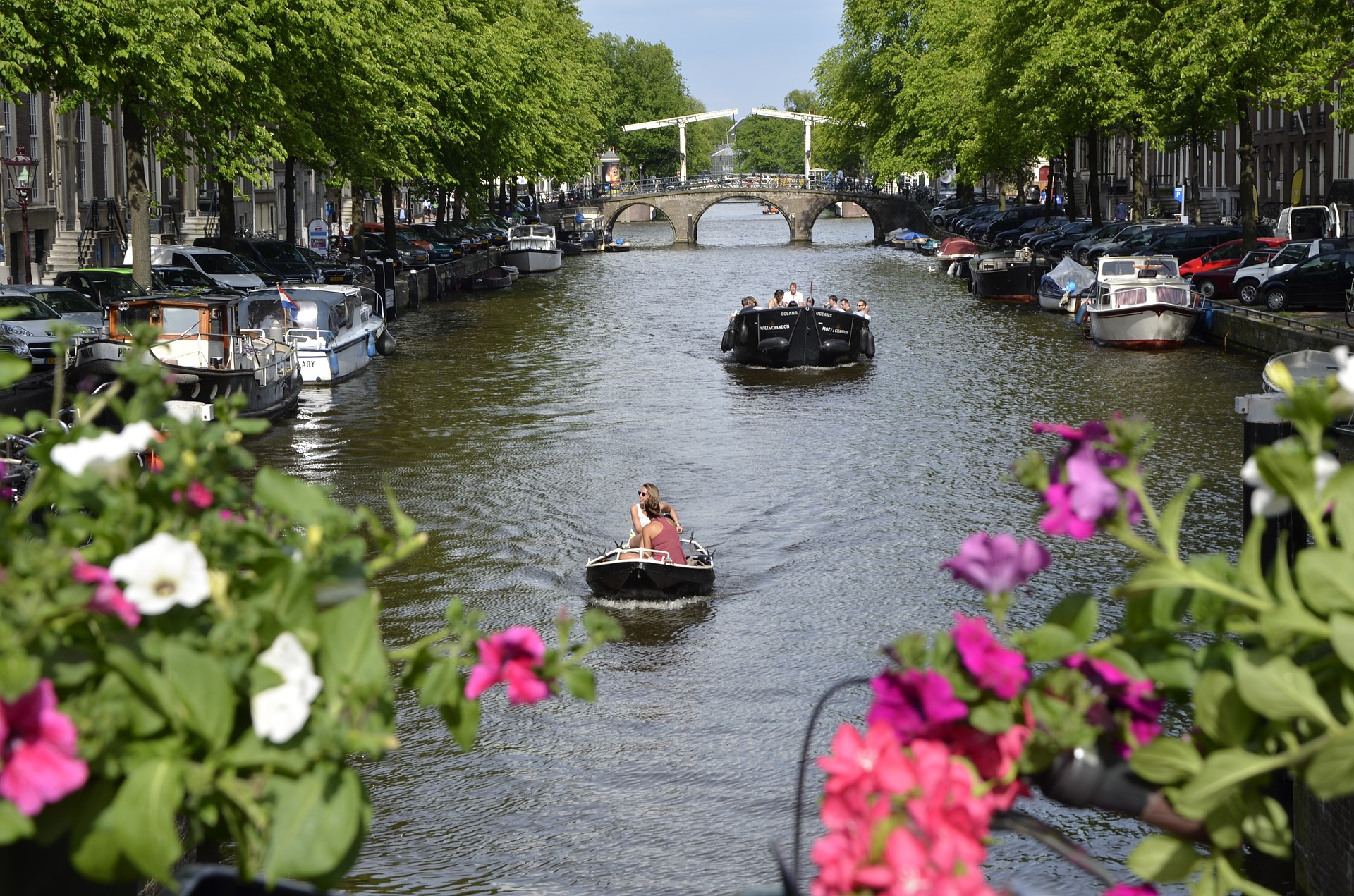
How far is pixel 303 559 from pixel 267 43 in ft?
92.5

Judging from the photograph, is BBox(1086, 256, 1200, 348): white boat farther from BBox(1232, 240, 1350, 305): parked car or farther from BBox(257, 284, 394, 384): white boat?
BBox(257, 284, 394, 384): white boat

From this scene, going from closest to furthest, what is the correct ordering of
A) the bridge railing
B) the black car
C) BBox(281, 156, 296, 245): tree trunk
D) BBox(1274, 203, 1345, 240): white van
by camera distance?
1. the black car
2. BBox(1274, 203, 1345, 240): white van
3. BBox(281, 156, 296, 245): tree trunk
4. the bridge railing

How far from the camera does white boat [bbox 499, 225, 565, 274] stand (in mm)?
67562

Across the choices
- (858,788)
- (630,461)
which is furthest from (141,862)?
(630,461)

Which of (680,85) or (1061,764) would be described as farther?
(680,85)

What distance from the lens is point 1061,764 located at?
10.6 ft

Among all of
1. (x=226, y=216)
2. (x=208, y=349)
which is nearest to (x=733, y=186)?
(x=226, y=216)

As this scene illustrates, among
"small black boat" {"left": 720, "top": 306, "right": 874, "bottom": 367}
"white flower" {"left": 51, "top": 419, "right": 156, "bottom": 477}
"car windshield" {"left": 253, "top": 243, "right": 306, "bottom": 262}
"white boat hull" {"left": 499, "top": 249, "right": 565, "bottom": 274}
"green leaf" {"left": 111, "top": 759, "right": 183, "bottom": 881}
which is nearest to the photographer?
"green leaf" {"left": 111, "top": 759, "right": 183, "bottom": 881}

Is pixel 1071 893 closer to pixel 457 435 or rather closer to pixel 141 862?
pixel 141 862

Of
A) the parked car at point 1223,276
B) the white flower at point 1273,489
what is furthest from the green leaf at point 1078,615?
the parked car at point 1223,276

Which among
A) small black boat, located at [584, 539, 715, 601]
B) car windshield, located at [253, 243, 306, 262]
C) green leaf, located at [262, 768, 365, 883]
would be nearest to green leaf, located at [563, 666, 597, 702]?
green leaf, located at [262, 768, 365, 883]

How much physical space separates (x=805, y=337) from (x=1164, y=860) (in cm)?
3306

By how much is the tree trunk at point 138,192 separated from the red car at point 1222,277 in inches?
931

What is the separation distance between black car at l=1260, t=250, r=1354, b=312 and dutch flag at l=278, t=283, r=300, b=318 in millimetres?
20422
